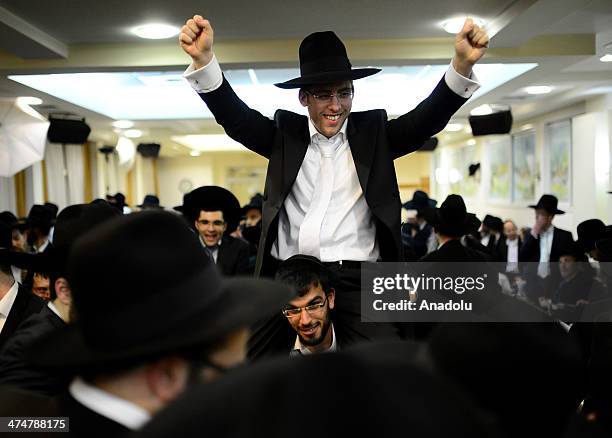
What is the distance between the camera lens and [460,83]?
2.09 metres

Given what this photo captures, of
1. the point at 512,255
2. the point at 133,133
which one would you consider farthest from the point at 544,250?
the point at 133,133

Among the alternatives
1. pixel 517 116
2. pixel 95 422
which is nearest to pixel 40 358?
pixel 95 422

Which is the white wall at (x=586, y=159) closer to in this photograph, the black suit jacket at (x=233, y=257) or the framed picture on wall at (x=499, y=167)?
the framed picture on wall at (x=499, y=167)

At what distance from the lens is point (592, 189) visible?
357 inches

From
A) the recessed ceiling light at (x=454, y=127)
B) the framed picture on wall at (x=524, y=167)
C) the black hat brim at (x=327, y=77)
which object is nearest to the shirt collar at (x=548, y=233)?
the framed picture on wall at (x=524, y=167)

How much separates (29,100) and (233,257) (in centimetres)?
458

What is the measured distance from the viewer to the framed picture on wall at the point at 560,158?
9.86 m

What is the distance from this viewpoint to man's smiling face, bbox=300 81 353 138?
7.30ft

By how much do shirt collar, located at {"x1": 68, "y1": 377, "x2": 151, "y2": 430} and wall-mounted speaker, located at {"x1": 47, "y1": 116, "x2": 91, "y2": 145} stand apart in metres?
8.81

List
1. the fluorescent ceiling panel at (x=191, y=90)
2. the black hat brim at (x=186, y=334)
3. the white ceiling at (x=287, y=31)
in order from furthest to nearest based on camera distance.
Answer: the fluorescent ceiling panel at (x=191, y=90) < the white ceiling at (x=287, y=31) < the black hat brim at (x=186, y=334)

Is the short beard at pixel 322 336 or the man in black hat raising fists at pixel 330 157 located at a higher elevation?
the man in black hat raising fists at pixel 330 157

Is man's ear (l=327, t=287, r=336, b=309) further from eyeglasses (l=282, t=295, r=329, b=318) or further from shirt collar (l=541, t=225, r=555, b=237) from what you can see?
shirt collar (l=541, t=225, r=555, b=237)

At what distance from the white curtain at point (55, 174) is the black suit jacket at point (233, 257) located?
7.69 metres

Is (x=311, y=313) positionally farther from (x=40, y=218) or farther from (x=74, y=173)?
(x=74, y=173)
